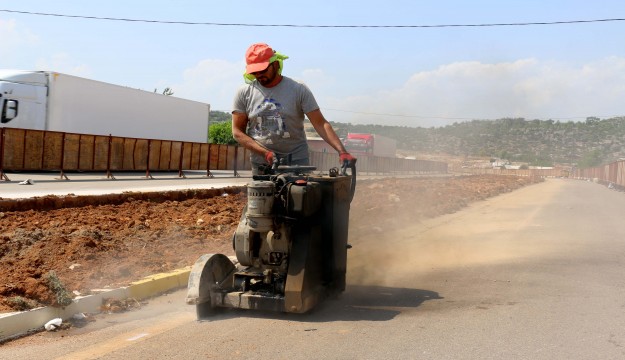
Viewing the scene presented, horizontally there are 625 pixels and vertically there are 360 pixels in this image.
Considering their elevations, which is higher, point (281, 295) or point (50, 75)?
point (50, 75)

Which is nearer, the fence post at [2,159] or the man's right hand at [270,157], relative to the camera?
the man's right hand at [270,157]

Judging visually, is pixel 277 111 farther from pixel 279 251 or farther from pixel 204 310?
pixel 204 310

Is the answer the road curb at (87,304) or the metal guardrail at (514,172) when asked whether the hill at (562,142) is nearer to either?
the metal guardrail at (514,172)

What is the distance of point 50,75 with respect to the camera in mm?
26578

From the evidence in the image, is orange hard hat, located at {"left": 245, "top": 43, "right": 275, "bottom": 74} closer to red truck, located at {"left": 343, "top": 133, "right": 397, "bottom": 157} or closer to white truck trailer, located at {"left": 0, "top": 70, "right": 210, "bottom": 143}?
white truck trailer, located at {"left": 0, "top": 70, "right": 210, "bottom": 143}

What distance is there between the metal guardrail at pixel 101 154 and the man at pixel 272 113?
13.8 meters

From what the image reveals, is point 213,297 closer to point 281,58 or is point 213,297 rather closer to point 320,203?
point 320,203

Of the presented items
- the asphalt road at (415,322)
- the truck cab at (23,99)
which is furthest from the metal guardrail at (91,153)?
the asphalt road at (415,322)

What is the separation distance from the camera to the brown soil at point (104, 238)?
644 centimetres

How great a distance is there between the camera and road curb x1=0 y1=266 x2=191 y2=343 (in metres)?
5.10

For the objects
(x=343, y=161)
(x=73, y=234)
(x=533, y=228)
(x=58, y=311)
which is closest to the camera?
(x=58, y=311)

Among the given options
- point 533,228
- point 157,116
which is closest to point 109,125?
point 157,116

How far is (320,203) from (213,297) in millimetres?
1225

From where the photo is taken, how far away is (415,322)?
548 cm
